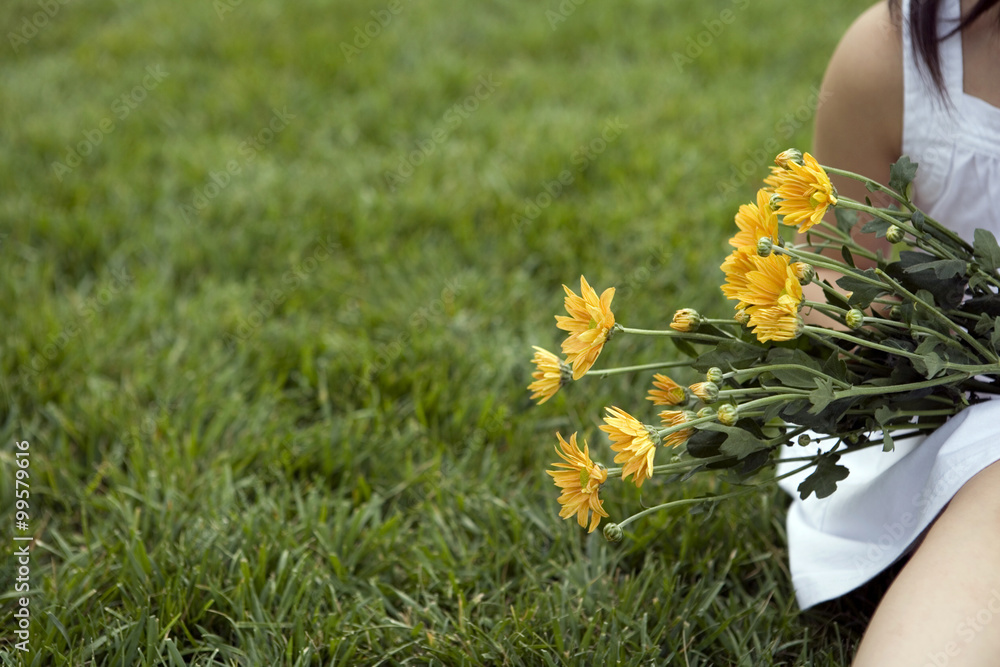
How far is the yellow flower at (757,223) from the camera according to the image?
0.95 meters

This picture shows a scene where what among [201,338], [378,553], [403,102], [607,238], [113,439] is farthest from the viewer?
[403,102]

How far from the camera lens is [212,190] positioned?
8.35ft

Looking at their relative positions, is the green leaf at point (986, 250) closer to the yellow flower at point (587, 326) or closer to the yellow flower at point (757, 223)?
the yellow flower at point (757, 223)

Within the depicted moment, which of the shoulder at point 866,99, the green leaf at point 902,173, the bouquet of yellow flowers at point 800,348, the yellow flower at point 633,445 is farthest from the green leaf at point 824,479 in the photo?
the shoulder at point 866,99

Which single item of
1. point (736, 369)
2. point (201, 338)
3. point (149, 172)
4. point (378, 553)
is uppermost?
point (736, 369)

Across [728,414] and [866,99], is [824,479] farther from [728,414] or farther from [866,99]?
[866,99]

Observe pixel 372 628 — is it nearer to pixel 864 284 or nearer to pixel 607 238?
pixel 864 284

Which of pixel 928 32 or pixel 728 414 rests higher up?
pixel 928 32

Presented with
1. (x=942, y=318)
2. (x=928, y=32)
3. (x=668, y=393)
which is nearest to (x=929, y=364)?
(x=942, y=318)

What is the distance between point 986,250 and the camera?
995 millimetres

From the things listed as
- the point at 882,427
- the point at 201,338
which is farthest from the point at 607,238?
the point at 882,427

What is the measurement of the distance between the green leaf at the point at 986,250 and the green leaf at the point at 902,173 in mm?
113

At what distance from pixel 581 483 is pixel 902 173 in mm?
496

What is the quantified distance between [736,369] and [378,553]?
2.37 ft
